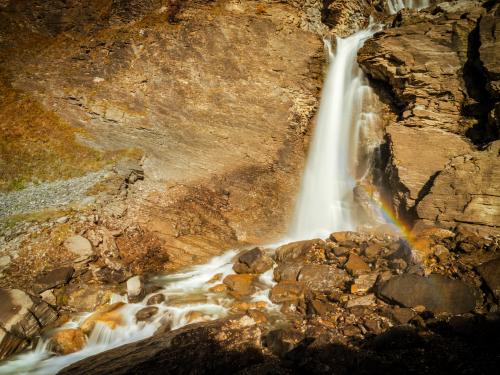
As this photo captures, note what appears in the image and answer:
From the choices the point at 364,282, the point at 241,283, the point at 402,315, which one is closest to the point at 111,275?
the point at 241,283

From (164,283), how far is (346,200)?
1065cm

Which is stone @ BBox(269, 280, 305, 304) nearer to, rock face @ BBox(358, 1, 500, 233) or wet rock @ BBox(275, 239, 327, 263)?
wet rock @ BBox(275, 239, 327, 263)

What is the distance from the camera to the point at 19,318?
787 cm

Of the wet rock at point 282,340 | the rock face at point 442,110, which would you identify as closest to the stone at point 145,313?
the wet rock at point 282,340

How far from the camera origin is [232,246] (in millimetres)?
13438

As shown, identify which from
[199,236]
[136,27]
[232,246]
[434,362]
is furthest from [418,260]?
[136,27]

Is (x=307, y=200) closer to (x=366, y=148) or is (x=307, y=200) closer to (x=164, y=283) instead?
(x=366, y=148)

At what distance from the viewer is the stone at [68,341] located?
7629mm

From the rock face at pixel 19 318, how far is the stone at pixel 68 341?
0.64 metres

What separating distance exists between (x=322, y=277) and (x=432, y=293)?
10.0 ft


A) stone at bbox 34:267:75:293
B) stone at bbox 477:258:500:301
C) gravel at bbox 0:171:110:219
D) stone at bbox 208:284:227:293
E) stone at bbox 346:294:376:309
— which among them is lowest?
stone at bbox 208:284:227:293

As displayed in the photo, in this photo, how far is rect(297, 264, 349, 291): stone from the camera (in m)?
9.66

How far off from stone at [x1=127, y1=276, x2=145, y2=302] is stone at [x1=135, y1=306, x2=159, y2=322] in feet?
2.11

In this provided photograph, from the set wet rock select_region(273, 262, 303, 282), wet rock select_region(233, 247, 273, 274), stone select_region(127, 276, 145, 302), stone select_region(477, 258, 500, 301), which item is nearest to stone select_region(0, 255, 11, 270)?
stone select_region(127, 276, 145, 302)
